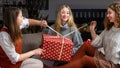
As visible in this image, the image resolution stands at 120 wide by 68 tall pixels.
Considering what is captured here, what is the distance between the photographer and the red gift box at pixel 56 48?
118 inches

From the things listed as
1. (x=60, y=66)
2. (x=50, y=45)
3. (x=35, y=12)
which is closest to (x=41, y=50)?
(x=50, y=45)

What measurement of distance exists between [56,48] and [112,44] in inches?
20.4

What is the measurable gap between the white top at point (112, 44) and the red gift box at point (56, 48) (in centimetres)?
33

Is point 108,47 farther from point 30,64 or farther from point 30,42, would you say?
point 30,42

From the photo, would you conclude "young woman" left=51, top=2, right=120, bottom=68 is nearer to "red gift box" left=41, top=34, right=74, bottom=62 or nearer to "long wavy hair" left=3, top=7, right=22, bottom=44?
"red gift box" left=41, top=34, right=74, bottom=62

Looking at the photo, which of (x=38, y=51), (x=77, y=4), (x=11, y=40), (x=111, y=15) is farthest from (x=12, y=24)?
(x=77, y=4)

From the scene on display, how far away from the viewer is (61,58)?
3064 millimetres

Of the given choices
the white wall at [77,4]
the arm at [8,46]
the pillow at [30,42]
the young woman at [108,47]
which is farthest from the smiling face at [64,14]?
the white wall at [77,4]

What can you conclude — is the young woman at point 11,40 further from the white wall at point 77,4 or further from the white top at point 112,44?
the white wall at point 77,4

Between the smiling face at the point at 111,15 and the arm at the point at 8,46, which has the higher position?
the smiling face at the point at 111,15

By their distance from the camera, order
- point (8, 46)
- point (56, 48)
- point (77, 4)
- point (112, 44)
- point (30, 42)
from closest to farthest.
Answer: point (8, 46)
point (112, 44)
point (56, 48)
point (30, 42)
point (77, 4)

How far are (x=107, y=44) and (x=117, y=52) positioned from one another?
0.13m

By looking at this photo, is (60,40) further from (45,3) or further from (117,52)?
(45,3)

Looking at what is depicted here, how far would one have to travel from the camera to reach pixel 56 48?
3016 millimetres
